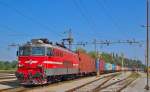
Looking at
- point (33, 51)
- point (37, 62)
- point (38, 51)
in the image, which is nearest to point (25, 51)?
point (33, 51)

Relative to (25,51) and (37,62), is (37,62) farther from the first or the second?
(25,51)

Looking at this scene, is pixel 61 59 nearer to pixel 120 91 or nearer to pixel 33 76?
pixel 33 76

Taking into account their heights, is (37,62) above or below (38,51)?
below

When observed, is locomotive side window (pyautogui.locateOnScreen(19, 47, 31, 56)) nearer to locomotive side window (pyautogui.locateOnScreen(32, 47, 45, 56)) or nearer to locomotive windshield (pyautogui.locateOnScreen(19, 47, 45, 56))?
locomotive windshield (pyautogui.locateOnScreen(19, 47, 45, 56))

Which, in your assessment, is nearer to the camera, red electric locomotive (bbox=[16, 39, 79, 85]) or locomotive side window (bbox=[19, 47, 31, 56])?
red electric locomotive (bbox=[16, 39, 79, 85])

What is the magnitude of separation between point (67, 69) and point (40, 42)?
9.47 meters

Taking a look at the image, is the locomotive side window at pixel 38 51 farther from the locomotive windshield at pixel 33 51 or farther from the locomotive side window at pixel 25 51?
the locomotive side window at pixel 25 51

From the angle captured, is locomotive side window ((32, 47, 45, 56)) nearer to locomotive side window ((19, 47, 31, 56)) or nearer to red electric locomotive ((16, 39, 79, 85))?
red electric locomotive ((16, 39, 79, 85))

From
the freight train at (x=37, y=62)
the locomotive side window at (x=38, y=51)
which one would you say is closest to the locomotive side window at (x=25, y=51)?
the freight train at (x=37, y=62)

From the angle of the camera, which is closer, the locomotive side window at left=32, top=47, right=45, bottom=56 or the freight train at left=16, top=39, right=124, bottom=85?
the freight train at left=16, top=39, right=124, bottom=85

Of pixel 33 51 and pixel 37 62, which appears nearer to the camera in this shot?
pixel 37 62

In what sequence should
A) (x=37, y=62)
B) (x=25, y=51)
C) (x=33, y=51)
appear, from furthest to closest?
(x=25, y=51)
(x=33, y=51)
(x=37, y=62)

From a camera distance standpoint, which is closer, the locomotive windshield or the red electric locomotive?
the red electric locomotive

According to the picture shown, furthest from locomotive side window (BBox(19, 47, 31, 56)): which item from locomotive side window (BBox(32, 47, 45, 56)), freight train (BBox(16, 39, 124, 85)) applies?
locomotive side window (BBox(32, 47, 45, 56))
